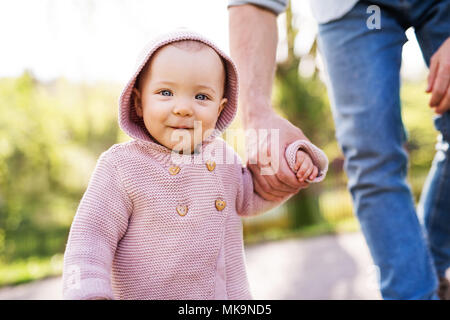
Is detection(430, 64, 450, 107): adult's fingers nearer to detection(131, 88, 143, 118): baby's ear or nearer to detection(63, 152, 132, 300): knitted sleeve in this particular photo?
detection(131, 88, 143, 118): baby's ear

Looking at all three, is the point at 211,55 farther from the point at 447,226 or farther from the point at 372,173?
the point at 447,226

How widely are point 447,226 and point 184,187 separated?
4.21ft

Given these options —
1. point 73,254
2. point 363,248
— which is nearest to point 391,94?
point 73,254

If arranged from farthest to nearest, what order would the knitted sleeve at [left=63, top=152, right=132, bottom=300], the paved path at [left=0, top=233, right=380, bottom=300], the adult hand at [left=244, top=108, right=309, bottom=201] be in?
the paved path at [left=0, top=233, right=380, bottom=300], the adult hand at [left=244, top=108, right=309, bottom=201], the knitted sleeve at [left=63, top=152, right=132, bottom=300]

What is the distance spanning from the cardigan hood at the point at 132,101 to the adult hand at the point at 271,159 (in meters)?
0.13

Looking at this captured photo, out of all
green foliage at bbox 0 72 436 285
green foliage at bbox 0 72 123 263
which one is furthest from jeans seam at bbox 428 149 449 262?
green foliage at bbox 0 72 123 263

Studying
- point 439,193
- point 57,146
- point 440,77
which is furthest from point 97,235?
point 57,146

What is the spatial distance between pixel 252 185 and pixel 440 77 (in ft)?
2.57

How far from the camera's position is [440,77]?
A: 1.61m

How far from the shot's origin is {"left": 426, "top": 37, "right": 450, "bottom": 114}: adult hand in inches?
62.6

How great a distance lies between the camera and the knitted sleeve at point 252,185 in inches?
59.4

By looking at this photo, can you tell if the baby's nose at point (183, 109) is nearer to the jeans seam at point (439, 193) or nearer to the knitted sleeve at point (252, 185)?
the knitted sleeve at point (252, 185)

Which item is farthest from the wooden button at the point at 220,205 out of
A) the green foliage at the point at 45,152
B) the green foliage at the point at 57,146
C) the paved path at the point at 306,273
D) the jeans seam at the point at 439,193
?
the green foliage at the point at 45,152

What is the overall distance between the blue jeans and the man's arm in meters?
0.27
